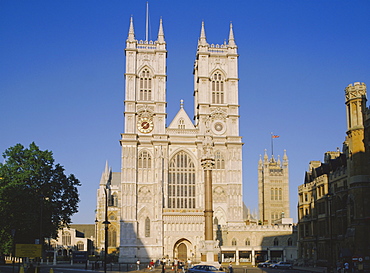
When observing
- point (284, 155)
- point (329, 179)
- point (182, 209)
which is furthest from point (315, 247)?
point (284, 155)

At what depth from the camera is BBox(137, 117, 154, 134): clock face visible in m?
80.6

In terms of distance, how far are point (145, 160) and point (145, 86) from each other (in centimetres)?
1250

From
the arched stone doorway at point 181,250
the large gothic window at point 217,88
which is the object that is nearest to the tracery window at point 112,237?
the arched stone doorway at point 181,250

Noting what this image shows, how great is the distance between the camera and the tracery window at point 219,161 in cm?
7944

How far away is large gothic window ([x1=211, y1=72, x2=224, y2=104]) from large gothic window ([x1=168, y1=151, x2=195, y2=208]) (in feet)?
35.1

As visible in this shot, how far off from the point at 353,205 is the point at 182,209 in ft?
Answer: 111

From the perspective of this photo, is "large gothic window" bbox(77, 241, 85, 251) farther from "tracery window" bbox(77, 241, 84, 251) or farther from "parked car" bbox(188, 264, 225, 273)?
"parked car" bbox(188, 264, 225, 273)

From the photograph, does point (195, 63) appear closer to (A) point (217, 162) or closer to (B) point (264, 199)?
(A) point (217, 162)

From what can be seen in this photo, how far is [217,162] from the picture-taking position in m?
79.6

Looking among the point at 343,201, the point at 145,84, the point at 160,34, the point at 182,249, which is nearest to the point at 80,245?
the point at 182,249

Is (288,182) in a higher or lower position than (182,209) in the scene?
higher

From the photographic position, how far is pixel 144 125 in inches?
3174

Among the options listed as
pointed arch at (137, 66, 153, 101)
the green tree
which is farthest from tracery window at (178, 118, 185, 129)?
the green tree

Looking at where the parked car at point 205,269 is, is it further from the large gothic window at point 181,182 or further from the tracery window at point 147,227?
the large gothic window at point 181,182
